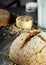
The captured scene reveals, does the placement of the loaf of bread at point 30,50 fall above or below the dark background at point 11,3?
below

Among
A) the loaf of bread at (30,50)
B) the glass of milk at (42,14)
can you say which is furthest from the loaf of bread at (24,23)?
the loaf of bread at (30,50)

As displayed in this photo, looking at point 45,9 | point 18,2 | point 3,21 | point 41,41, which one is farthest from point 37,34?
point 18,2

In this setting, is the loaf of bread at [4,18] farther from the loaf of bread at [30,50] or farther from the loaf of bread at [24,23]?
the loaf of bread at [30,50]

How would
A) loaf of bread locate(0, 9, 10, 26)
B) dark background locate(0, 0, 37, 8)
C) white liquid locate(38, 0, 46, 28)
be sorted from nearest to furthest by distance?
white liquid locate(38, 0, 46, 28) → loaf of bread locate(0, 9, 10, 26) → dark background locate(0, 0, 37, 8)

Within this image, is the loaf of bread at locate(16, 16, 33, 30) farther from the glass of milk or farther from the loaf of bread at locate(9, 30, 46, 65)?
the loaf of bread at locate(9, 30, 46, 65)

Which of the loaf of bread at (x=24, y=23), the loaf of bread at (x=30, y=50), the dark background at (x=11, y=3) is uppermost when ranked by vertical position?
the dark background at (x=11, y=3)

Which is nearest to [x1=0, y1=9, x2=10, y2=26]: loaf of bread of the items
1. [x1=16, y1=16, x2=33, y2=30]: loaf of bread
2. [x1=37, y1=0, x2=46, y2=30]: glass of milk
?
[x1=16, y1=16, x2=33, y2=30]: loaf of bread

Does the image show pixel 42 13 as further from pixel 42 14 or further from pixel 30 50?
pixel 30 50

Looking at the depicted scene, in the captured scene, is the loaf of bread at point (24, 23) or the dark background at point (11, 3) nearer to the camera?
the loaf of bread at point (24, 23)
